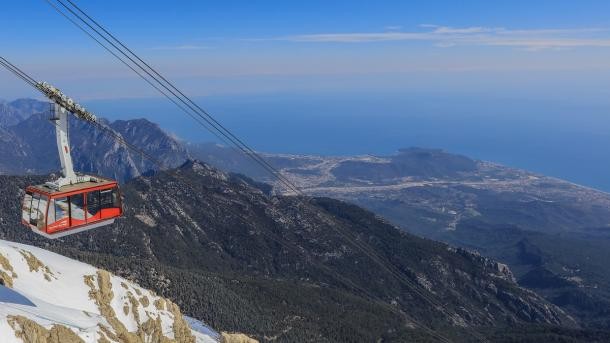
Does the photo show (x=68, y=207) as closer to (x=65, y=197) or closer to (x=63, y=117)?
(x=65, y=197)

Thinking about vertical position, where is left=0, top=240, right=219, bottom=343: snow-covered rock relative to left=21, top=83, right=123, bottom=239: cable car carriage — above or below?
below

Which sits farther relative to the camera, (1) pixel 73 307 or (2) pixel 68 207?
(1) pixel 73 307

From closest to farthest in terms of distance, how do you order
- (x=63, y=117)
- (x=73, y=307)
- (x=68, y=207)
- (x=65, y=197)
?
(x=63, y=117) → (x=65, y=197) → (x=68, y=207) → (x=73, y=307)

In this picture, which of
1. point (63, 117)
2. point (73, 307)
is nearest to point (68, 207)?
point (63, 117)

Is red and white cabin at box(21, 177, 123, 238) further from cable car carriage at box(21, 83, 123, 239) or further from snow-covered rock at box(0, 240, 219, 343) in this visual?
snow-covered rock at box(0, 240, 219, 343)

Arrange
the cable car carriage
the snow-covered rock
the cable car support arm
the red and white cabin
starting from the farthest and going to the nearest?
the snow-covered rock, the red and white cabin, the cable car carriage, the cable car support arm

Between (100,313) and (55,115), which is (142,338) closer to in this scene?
(100,313)

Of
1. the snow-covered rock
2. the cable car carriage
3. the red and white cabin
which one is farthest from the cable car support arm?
the snow-covered rock
